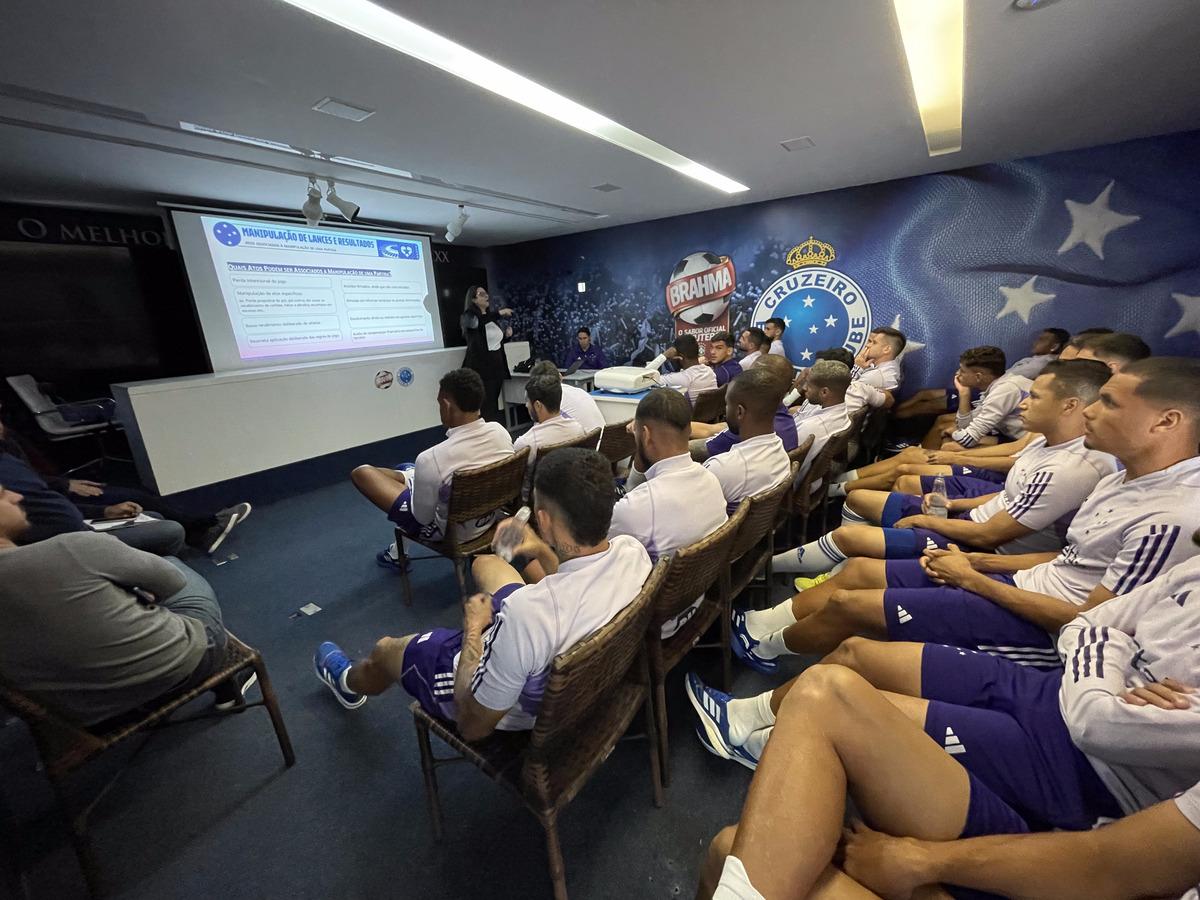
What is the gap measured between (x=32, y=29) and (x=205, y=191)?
2.56 metres

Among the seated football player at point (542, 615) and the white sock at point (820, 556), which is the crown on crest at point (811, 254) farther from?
the seated football player at point (542, 615)

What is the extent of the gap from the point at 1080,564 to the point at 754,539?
0.89m

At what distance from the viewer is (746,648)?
1849 mm

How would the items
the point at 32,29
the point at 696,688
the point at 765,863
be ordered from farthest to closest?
1. the point at 696,688
2. the point at 32,29
3. the point at 765,863

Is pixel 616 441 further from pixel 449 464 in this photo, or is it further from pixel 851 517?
pixel 851 517

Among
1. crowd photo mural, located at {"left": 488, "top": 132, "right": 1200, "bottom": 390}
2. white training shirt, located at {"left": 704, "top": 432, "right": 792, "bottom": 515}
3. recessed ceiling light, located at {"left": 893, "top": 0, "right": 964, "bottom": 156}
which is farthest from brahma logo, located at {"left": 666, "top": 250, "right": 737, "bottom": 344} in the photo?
white training shirt, located at {"left": 704, "top": 432, "right": 792, "bottom": 515}

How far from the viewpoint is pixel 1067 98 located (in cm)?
243

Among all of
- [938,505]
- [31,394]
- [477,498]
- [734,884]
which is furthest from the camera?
[31,394]

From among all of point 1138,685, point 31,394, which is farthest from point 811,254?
point 31,394

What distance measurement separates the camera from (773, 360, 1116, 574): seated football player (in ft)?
5.01

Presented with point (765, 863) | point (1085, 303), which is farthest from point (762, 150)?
point (765, 863)

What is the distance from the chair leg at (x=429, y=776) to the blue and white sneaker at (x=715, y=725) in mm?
856

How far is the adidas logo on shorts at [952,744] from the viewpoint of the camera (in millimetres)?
979

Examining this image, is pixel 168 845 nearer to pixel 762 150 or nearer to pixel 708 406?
pixel 708 406
